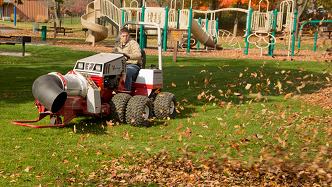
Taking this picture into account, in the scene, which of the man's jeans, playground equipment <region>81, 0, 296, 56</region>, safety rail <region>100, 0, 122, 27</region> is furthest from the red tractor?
safety rail <region>100, 0, 122, 27</region>

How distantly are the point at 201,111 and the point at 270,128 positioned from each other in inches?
70.2

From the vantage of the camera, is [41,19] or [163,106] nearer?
[163,106]

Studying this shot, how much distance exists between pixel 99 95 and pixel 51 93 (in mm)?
976

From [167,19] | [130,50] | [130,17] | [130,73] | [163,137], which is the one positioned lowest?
[163,137]

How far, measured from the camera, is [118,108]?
23.4ft

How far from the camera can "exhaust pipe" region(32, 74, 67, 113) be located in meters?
6.02

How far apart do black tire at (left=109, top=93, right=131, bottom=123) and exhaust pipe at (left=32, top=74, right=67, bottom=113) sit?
1.05m

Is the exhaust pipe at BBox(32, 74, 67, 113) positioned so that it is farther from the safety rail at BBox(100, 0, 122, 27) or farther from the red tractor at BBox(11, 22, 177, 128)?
the safety rail at BBox(100, 0, 122, 27)

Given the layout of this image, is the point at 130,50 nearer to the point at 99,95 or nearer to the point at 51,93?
the point at 99,95

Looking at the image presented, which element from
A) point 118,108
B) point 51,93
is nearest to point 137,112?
point 118,108

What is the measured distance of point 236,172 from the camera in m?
5.41

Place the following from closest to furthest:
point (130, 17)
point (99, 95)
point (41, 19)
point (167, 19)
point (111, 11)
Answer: point (99, 95) < point (167, 19) < point (130, 17) < point (111, 11) < point (41, 19)

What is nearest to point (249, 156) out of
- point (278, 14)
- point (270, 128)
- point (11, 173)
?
point (270, 128)

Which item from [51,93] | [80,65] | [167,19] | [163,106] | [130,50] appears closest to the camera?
[51,93]
